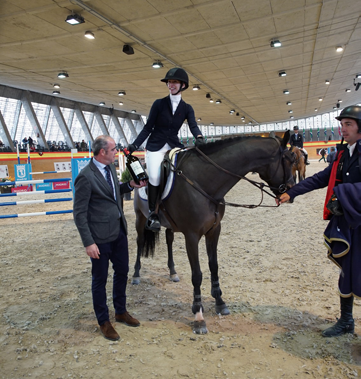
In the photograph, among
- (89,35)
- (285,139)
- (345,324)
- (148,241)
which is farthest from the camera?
(89,35)

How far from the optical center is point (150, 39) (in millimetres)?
9828

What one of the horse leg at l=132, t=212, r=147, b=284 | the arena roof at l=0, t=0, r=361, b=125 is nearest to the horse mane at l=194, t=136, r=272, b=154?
the horse leg at l=132, t=212, r=147, b=284

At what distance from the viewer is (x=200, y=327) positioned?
103 inches

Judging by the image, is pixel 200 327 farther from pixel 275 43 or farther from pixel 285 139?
pixel 275 43

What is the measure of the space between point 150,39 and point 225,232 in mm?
7227

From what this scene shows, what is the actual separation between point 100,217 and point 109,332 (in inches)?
38.3

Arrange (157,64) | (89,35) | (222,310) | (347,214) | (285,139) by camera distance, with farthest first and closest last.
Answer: (157,64) → (89,35) → (222,310) → (285,139) → (347,214)

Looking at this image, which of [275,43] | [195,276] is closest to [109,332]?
[195,276]

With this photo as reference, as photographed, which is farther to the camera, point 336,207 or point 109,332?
point 109,332

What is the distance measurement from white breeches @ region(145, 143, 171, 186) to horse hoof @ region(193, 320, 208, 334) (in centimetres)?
133

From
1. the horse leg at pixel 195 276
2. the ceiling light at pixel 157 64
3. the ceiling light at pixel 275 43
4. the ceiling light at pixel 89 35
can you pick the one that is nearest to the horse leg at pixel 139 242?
the horse leg at pixel 195 276

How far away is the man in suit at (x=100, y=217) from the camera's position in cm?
243

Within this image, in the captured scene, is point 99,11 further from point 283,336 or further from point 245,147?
point 283,336

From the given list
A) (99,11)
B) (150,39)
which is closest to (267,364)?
(99,11)
